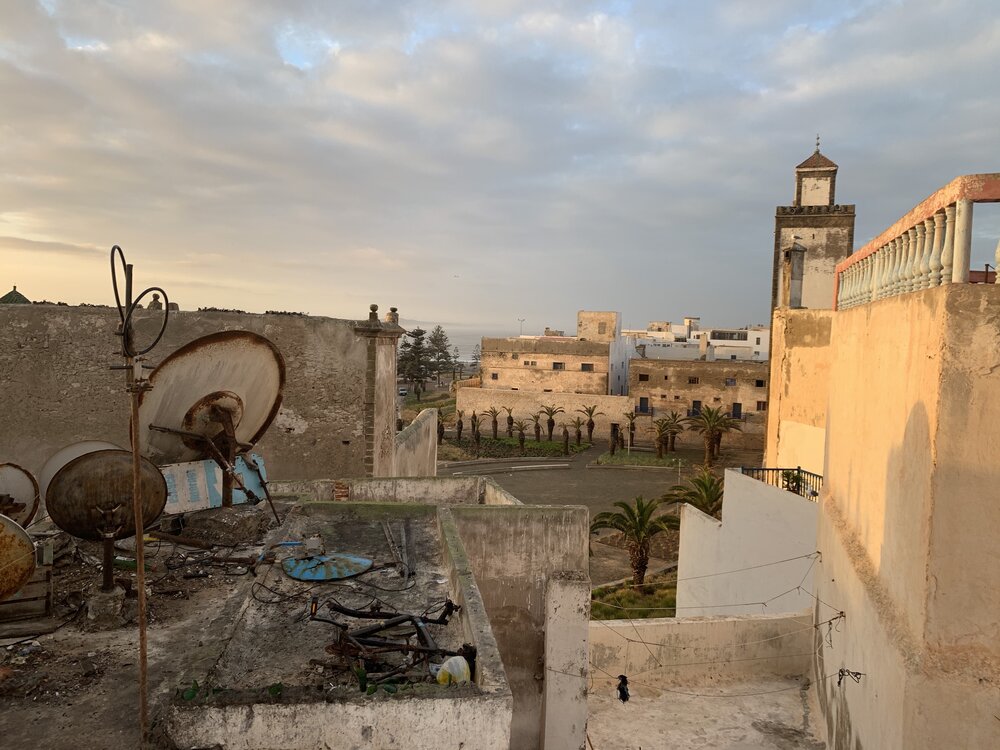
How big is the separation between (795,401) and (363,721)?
48.9 ft

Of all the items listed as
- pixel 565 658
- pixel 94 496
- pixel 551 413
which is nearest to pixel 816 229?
pixel 551 413

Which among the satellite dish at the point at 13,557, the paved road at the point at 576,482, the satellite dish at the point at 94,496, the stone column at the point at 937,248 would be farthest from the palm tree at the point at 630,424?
the satellite dish at the point at 13,557

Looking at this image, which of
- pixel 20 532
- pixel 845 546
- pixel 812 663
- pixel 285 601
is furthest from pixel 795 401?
pixel 20 532

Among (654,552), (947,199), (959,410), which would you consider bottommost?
(654,552)

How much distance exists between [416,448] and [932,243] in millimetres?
13788

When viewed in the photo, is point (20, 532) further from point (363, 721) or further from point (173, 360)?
point (363, 721)

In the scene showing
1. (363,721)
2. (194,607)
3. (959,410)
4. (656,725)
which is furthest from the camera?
(656,725)

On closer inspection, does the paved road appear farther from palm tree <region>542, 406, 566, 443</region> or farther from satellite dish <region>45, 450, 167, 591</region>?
satellite dish <region>45, 450, 167, 591</region>

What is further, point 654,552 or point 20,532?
point 654,552

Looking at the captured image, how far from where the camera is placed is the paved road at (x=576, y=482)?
29.6m

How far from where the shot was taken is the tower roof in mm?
30375

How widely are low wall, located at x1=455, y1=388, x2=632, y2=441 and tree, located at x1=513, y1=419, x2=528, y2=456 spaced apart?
1.54ft

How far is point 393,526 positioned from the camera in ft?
26.3

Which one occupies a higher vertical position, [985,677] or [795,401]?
[795,401]
